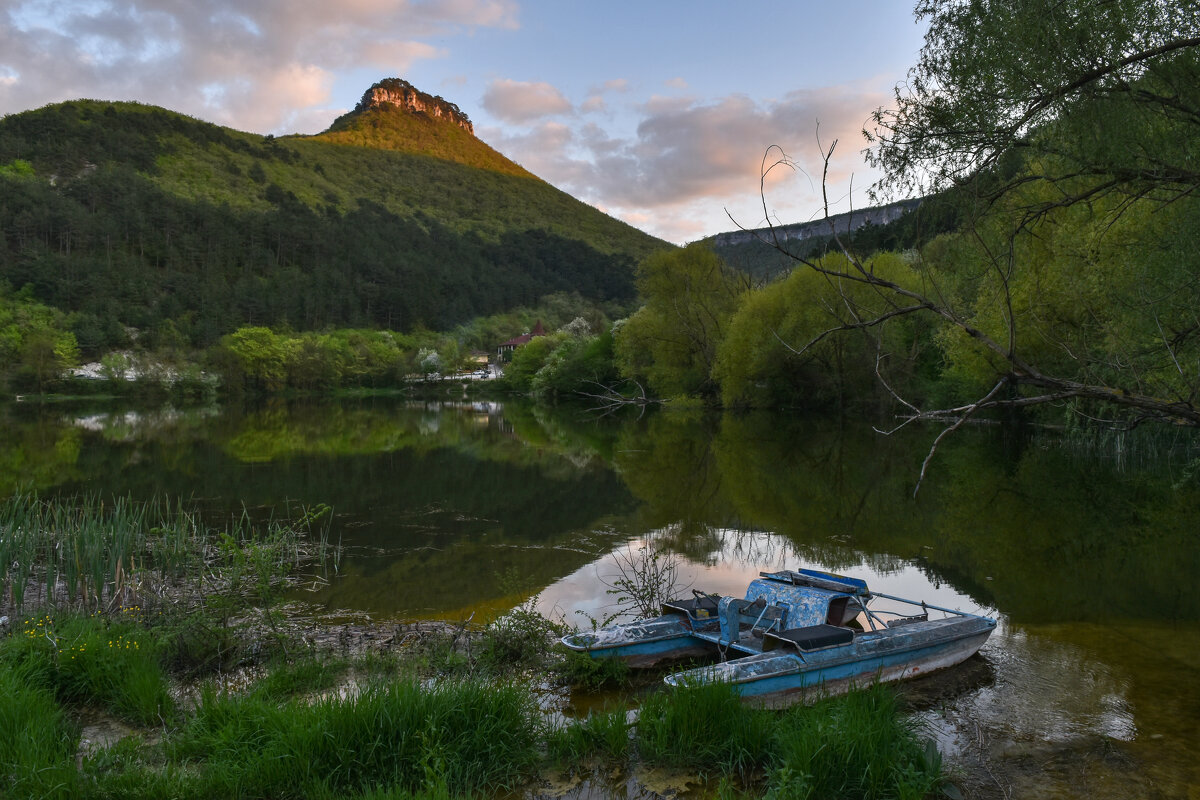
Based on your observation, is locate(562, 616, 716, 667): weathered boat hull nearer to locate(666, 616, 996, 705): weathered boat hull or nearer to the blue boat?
the blue boat

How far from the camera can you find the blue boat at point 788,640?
6.36 meters

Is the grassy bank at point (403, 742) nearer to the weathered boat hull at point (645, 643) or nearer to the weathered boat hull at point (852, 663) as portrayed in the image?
the weathered boat hull at point (852, 663)

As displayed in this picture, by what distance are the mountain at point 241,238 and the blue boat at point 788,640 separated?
9009 centimetres

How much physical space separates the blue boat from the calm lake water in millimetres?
451

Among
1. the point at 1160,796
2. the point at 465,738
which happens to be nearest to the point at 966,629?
the point at 1160,796

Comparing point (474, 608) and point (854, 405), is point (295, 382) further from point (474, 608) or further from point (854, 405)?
point (474, 608)

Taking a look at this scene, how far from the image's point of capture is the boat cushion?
6.68 metres

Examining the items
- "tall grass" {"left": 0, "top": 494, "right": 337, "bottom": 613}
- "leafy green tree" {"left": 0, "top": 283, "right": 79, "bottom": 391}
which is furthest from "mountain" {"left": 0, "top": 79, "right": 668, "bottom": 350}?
"tall grass" {"left": 0, "top": 494, "right": 337, "bottom": 613}

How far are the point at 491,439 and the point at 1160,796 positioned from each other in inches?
1237

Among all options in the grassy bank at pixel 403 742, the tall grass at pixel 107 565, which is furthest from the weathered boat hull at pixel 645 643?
the tall grass at pixel 107 565

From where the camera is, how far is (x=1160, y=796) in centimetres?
536

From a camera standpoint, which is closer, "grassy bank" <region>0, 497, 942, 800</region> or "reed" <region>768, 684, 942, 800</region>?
"grassy bank" <region>0, 497, 942, 800</region>

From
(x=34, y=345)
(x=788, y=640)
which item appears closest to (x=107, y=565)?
(x=788, y=640)

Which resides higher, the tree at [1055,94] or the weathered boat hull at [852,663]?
the tree at [1055,94]
